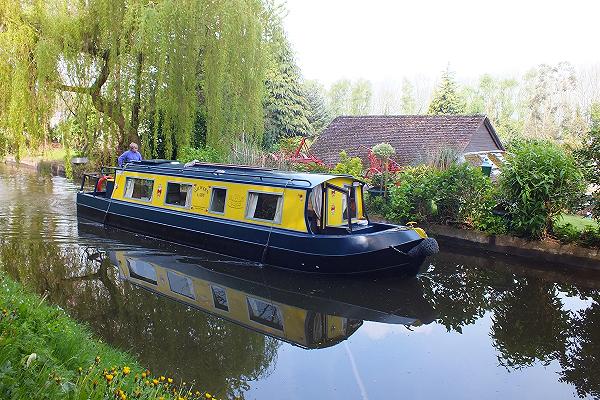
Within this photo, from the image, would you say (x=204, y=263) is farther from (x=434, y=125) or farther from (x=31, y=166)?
(x=31, y=166)

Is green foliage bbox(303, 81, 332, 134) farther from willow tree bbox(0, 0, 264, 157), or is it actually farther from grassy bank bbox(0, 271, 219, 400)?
grassy bank bbox(0, 271, 219, 400)

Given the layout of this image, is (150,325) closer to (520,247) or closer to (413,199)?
(413,199)

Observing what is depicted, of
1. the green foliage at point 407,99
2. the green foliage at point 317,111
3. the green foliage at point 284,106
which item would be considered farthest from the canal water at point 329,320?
the green foliage at point 407,99

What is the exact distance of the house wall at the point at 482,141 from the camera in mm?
21031

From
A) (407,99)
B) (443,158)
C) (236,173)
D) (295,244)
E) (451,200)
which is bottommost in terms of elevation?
(295,244)

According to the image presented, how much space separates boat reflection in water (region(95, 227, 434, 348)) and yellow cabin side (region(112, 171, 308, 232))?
2.89 ft

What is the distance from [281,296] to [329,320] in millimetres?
1094

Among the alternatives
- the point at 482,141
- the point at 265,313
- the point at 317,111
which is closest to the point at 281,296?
the point at 265,313

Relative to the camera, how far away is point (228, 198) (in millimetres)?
9953

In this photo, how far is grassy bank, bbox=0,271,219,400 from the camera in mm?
2846

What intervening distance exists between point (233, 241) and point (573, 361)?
582 cm

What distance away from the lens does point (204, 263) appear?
9578 mm

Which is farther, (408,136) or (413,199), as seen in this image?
(408,136)

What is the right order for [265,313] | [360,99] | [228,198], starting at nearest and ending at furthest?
1. [265,313]
2. [228,198]
3. [360,99]
